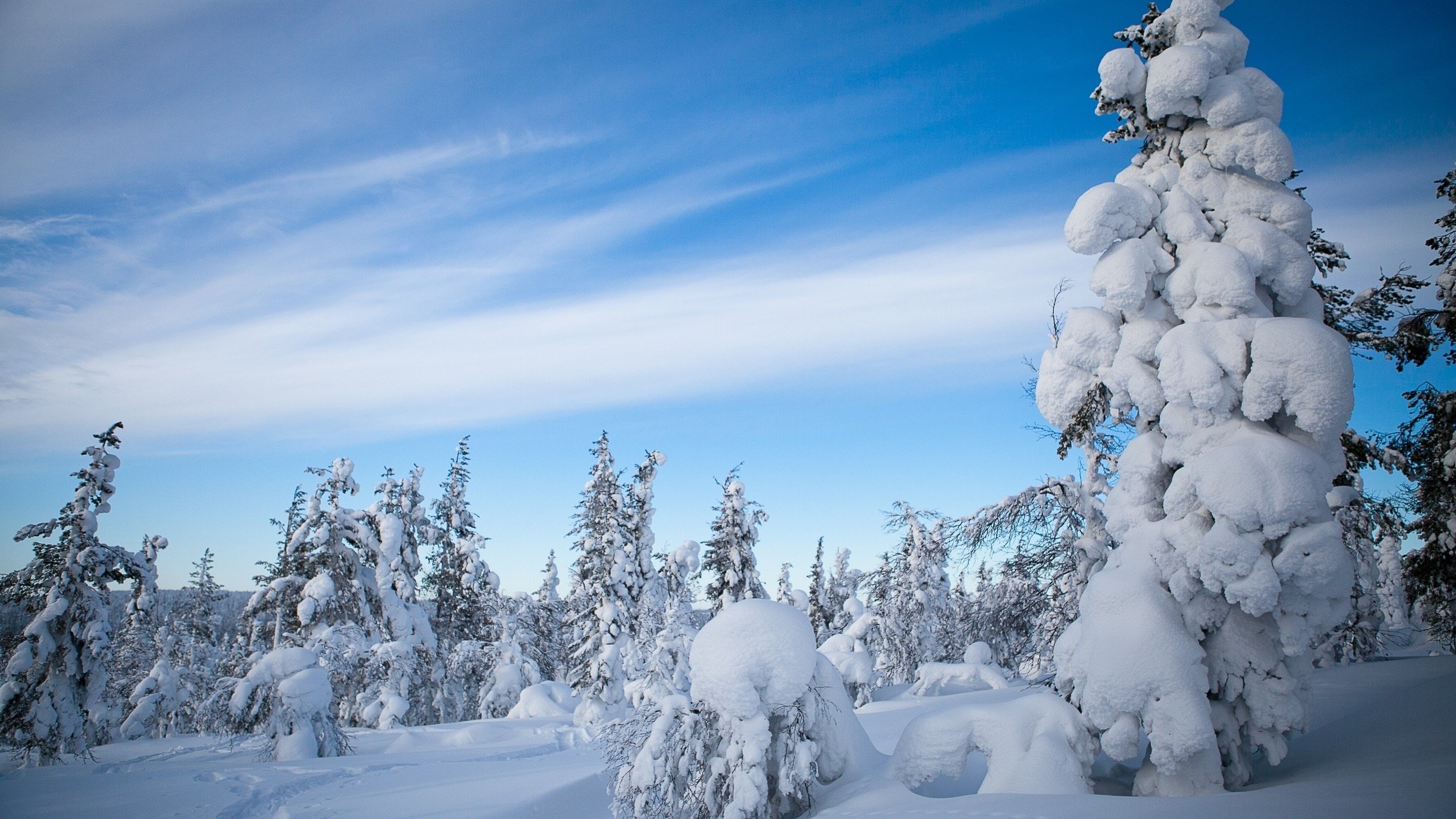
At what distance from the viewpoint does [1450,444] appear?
12234mm

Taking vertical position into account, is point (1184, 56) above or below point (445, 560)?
above

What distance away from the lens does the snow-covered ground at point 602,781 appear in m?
6.70

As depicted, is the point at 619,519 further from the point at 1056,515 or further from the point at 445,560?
the point at 1056,515

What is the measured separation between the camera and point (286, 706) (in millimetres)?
17344

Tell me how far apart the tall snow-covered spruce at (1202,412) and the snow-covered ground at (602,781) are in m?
1.03

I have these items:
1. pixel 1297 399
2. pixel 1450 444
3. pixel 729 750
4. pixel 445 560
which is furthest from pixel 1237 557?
pixel 445 560

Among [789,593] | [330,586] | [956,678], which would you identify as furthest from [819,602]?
[330,586]

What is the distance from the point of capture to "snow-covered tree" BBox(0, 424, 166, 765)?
1905 centimetres

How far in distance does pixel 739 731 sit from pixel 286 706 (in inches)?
541

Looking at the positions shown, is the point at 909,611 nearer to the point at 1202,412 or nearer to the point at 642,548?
the point at 642,548

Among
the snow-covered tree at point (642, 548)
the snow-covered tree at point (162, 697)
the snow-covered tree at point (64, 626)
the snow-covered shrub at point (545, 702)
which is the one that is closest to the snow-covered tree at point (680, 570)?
the snow-covered tree at point (642, 548)

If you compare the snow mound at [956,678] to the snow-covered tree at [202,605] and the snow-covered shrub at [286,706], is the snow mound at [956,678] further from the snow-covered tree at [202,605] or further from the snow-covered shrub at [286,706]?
the snow-covered tree at [202,605]

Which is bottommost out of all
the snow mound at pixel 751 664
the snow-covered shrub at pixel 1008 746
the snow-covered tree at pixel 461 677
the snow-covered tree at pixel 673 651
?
the snow-covered tree at pixel 461 677

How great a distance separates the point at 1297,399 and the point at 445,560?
32095 millimetres
